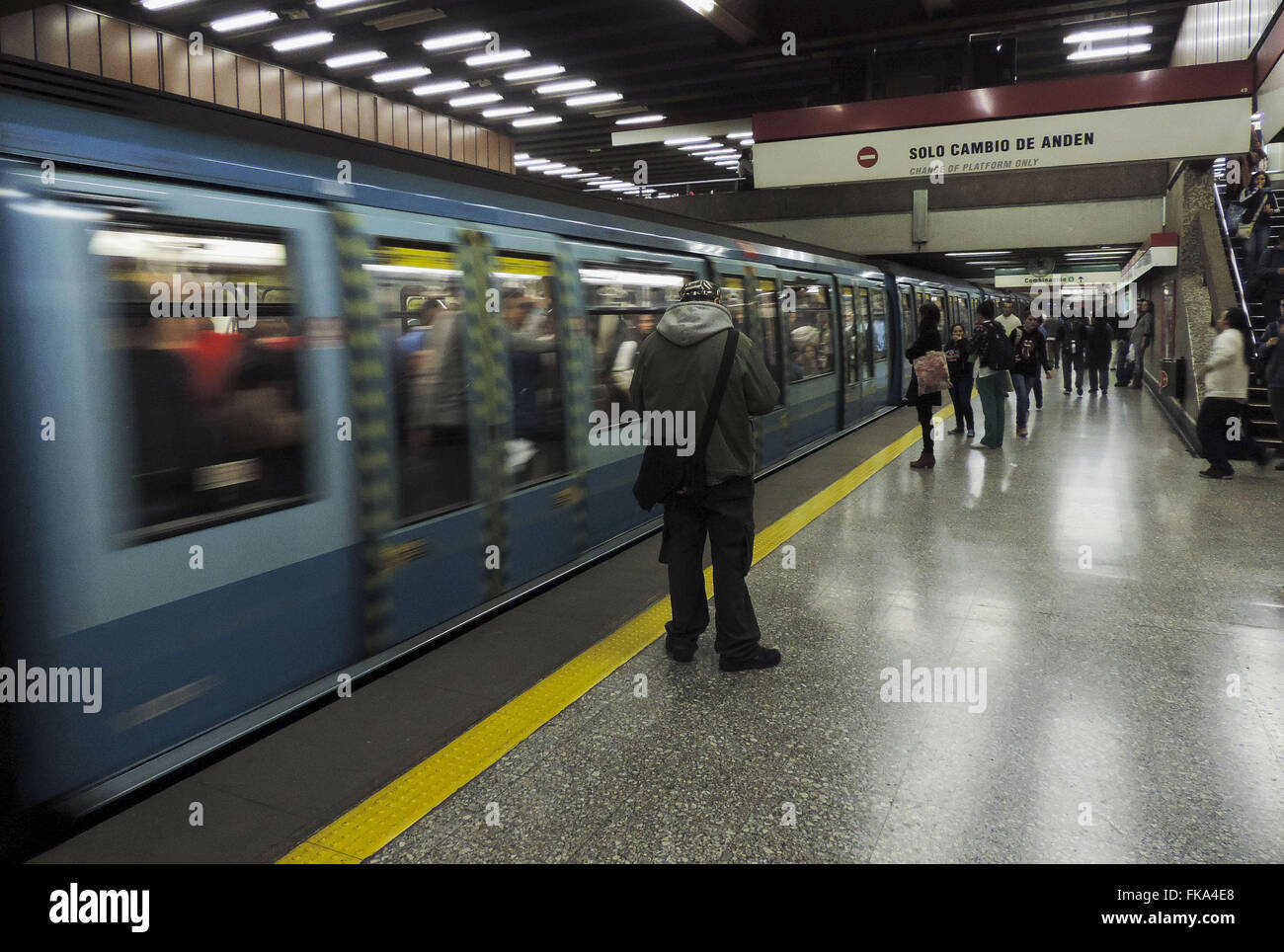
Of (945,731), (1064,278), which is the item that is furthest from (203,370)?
(1064,278)

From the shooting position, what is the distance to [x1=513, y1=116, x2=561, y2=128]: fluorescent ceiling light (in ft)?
50.5

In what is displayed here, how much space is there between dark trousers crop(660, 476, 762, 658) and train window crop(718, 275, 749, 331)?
158 inches

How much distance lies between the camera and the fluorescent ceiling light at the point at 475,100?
Result: 545 inches

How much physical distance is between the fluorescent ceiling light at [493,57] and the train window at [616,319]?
20.4 feet

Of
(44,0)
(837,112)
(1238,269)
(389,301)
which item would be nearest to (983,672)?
(389,301)

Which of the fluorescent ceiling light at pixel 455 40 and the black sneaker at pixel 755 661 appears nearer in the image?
the black sneaker at pixel 755 661

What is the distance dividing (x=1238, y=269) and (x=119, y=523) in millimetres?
13973

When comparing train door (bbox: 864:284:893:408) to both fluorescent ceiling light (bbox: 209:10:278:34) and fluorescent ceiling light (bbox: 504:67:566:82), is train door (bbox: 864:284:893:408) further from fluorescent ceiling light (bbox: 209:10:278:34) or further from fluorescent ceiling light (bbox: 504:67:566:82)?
fluorescent ceiling light (bbox: 209:10:278:34)

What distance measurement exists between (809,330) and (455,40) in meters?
5.58

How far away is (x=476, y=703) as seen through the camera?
3.78m

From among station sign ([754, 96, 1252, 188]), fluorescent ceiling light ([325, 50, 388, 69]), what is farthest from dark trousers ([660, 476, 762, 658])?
fluorescent ceiling light ([325, 50, 388, 69])

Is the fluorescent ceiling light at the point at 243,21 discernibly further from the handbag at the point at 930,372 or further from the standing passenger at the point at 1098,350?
the standing passenger at the point at 1098,350

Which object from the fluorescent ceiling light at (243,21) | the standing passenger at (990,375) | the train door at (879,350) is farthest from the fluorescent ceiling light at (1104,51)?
the fluorescent ceiling light at (243,21)
